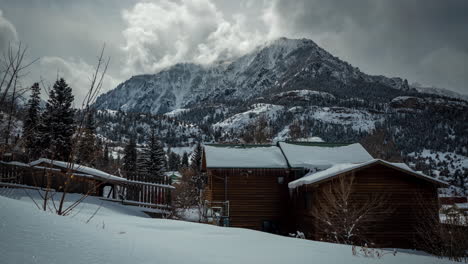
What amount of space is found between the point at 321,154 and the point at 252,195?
6.88 meters

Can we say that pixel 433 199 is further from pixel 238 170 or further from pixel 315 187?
pixel 238 170

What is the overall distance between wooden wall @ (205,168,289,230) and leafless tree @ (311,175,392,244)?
4.51 metres

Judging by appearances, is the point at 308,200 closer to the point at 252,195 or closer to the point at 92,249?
the point at 252,195

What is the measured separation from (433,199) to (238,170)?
1267 centimetres

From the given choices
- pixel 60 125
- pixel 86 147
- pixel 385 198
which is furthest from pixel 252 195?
pixel 60 125

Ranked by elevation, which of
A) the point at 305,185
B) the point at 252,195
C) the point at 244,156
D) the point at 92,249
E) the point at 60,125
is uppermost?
the point at 60,125

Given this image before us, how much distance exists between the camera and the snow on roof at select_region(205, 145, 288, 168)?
21531mm

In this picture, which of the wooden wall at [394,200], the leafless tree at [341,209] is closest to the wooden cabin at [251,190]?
the wooden wall at [394,200]

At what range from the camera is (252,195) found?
21.6 meters

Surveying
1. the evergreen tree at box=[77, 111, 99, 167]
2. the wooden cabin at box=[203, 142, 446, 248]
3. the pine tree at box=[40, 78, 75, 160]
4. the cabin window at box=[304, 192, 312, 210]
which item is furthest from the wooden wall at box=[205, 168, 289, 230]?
the pine tree at box=[40, 78, 75, 160]

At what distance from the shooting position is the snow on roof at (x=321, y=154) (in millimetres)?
21922

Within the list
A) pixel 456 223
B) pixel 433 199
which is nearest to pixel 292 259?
pixel 456 223

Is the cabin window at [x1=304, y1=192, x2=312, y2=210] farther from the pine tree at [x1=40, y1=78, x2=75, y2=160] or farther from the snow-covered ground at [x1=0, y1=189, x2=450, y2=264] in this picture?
the pine tree at [x1=40, y1=78, x2=75, y2=160]

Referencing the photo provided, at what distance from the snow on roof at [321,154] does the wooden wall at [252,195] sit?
170cm
